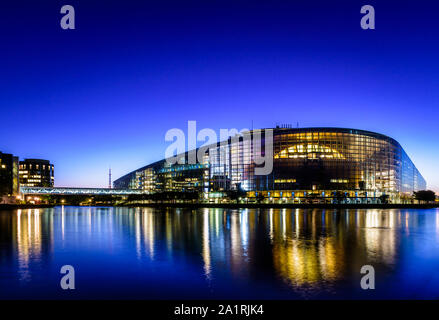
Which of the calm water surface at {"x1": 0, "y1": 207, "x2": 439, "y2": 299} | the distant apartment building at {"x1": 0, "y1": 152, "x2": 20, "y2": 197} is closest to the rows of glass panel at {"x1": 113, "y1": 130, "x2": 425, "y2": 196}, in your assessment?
the distant apartment building at {"x1": 0, "y1": 152, "x2": 20, "y2": 197}

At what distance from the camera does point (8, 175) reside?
15625 centimetres

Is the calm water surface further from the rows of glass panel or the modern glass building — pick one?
the rows of glass panel

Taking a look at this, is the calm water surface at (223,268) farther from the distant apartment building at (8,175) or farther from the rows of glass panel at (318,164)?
the distant apartment building at (8,175)

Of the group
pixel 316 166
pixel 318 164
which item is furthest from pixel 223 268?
pixel 318 164

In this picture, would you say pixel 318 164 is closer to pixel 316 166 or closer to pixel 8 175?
pixel 316 166

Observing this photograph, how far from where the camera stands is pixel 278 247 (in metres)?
26.2

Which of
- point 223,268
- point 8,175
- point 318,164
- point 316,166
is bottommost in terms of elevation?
point 223,268

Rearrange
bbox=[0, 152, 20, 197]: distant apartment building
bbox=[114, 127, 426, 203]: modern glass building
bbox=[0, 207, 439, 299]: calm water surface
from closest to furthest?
bbox=[0, 207, 439, 299]: calm water surface
bbox=[114, 127, 426, 203]: modern glass building
bbox=[0, 152, 20, 197]: distant apartment building

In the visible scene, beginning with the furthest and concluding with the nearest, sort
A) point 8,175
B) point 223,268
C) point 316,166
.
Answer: point 8,175 < point 316,166 < point 223,268

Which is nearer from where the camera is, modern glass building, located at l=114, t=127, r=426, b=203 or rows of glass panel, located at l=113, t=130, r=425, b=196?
modern glass building, located at l=114, t=127, r=426, b=203

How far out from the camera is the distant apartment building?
147m
